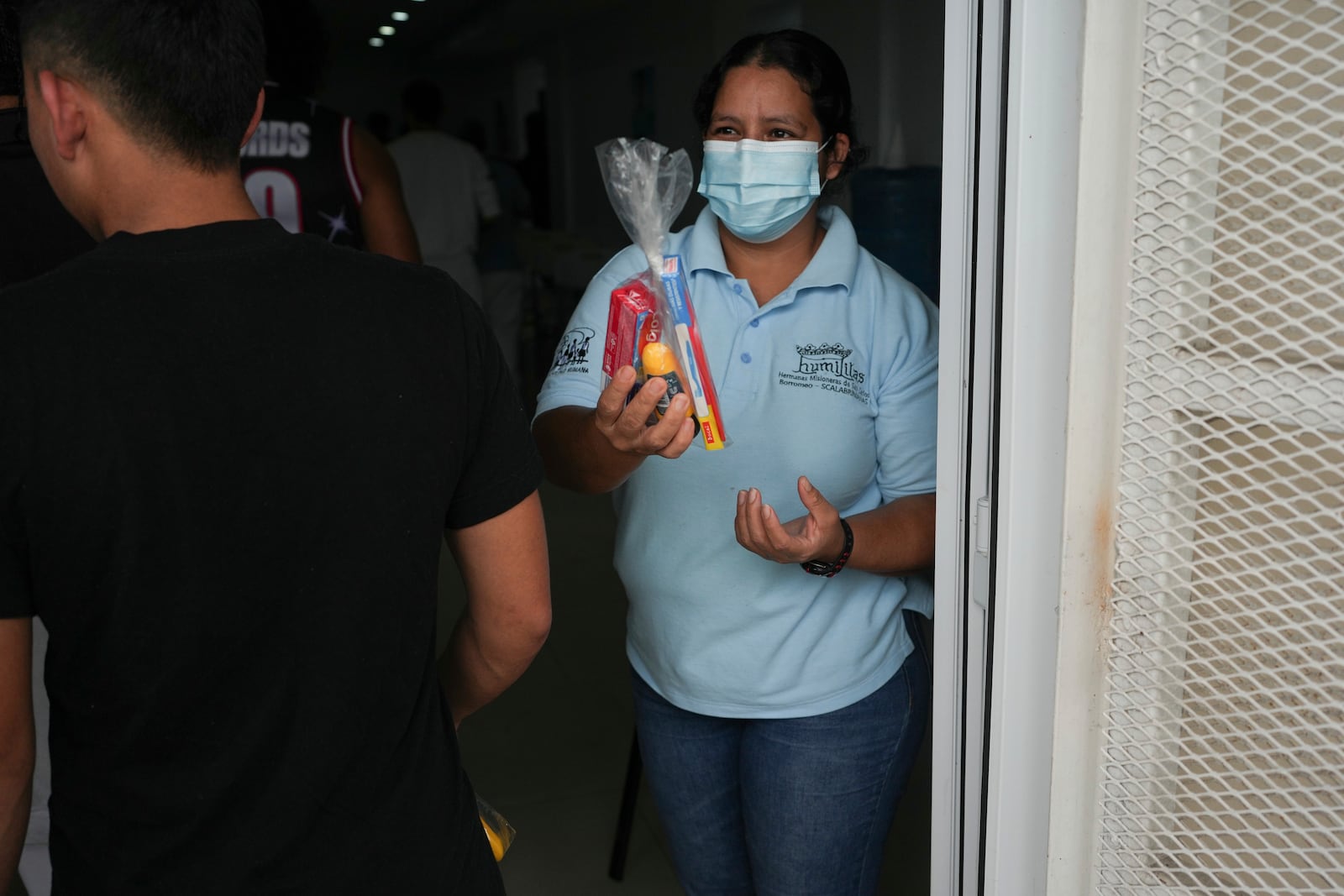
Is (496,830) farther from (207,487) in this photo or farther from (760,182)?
(760,182)

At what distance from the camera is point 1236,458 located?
37.5 inches

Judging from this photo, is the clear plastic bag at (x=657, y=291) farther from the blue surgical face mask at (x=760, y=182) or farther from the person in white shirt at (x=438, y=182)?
the person in white shirt at (x=438, y=182)

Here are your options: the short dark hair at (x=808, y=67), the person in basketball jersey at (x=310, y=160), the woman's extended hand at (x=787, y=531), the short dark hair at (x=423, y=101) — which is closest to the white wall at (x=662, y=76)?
the short dark hair at (x=808, y=67)

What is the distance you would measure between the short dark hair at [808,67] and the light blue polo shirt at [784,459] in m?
0.14

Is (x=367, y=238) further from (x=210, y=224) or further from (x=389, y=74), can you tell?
(x=389, y=74)

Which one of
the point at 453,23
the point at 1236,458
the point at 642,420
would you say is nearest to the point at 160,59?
the point at 642,420

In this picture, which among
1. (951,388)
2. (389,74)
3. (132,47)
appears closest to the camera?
(132,47)

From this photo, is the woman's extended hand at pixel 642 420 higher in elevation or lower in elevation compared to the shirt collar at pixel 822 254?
lower

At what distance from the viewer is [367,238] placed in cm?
236

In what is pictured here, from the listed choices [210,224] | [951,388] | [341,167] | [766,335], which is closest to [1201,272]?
[951,388]

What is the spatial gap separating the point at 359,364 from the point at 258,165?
1.51 metres

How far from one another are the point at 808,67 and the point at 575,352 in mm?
491

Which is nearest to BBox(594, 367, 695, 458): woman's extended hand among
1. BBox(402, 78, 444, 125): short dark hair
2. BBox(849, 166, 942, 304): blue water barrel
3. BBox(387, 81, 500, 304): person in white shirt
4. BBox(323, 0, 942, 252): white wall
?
BBox(323, 0, 942, 252): white wall

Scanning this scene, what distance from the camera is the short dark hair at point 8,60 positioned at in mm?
1365
